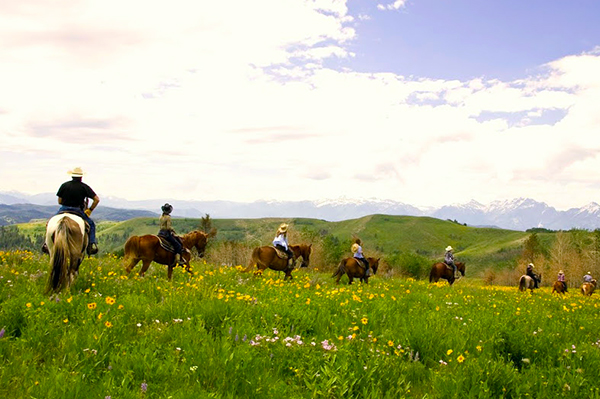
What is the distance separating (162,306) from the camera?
7.39 meters

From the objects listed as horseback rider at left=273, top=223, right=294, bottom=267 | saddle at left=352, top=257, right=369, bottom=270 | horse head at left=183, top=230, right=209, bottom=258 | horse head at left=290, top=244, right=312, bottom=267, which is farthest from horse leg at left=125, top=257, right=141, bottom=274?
saddle at left=352, top=257, right=369, bottom=270

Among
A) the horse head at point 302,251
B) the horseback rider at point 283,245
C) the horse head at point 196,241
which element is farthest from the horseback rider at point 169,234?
the horse head at point 302,251

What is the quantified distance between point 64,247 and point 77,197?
6.66ft

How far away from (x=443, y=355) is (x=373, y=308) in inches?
112

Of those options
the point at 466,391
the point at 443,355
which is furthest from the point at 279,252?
the point at 466,391

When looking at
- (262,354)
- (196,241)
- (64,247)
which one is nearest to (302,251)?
(196,241)

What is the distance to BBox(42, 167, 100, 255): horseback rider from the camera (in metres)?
10.6

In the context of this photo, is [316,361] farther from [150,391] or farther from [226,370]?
[150,391]

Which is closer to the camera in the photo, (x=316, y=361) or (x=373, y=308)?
(x=316, y=361)

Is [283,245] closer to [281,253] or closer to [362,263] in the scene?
[281,253]

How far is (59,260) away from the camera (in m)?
8.86

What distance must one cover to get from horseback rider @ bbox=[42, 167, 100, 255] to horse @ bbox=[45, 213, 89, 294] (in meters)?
0.33

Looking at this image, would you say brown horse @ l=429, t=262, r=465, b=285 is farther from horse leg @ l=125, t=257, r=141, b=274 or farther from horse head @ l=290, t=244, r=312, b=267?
horse leg @ l=125, t=257, r=141, b=274

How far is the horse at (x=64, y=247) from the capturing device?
8.68 metres
